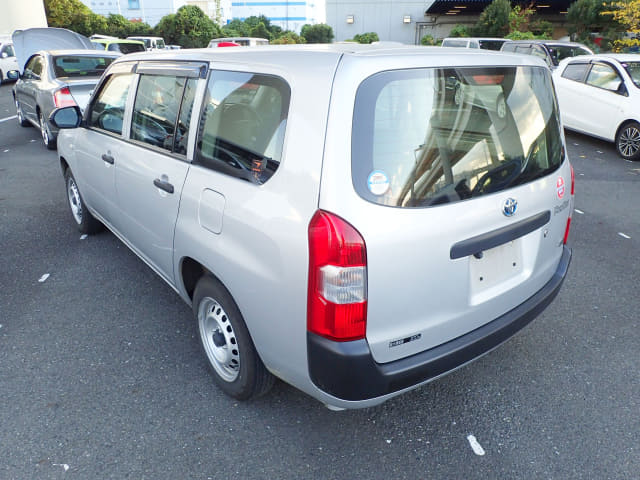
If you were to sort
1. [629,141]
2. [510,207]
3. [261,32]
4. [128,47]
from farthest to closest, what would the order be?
[261,32], [128,47], [629,141], [510,207]

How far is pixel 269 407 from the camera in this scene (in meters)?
2.64

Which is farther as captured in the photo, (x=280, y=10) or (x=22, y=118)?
(x=280, y=10)

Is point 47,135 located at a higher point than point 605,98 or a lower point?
lower

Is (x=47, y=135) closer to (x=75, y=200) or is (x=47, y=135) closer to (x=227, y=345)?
(x=75, y=200)

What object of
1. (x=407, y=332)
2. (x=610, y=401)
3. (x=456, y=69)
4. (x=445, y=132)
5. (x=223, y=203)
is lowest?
(x=610, y=401)

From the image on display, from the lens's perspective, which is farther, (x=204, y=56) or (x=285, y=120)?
(x=204, y=56)

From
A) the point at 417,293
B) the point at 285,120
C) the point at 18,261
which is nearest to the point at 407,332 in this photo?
the point at 417,293

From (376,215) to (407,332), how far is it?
1.66 ft

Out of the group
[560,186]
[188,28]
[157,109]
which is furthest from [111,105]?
[188,28]

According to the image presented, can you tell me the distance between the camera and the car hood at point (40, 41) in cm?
1327

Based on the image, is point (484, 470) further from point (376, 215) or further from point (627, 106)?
point (627, 106)

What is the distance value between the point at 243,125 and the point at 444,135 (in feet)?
3.04

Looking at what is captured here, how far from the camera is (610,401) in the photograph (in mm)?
2682

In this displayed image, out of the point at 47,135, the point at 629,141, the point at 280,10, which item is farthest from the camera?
the point at 280,10
